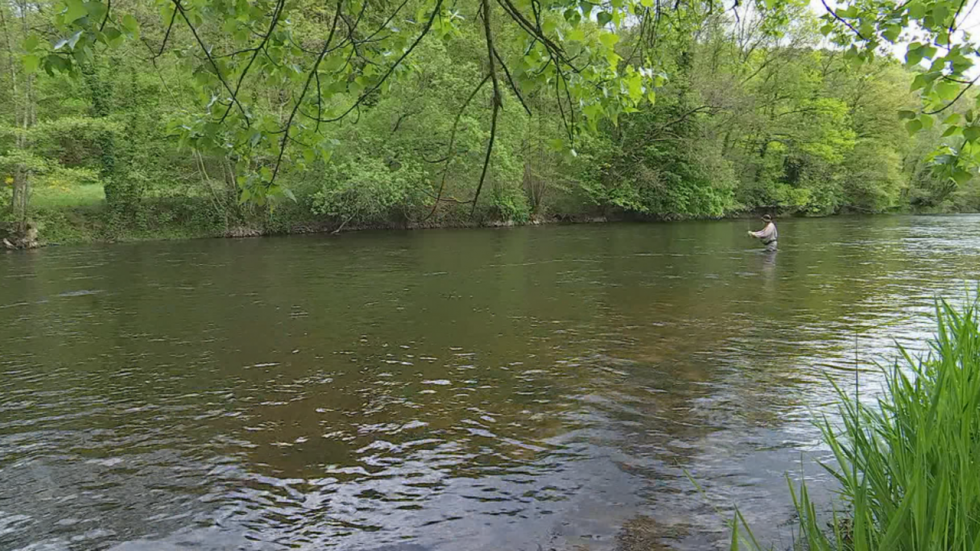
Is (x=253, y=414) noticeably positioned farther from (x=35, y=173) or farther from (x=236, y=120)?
(x=35, y=173)

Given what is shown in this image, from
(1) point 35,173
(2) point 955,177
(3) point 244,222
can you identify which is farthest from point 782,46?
(2) point 955,177

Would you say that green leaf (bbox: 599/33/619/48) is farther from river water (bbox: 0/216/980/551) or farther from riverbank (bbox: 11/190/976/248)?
riverbank (bbox: 11/190/976/248)

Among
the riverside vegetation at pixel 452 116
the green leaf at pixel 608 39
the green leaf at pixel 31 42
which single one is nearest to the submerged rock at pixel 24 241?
the riverside vegetation at pixel 452 116

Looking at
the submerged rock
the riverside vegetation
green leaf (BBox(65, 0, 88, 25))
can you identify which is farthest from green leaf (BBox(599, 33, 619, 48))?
the submerged rock

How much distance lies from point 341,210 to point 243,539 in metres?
30.4

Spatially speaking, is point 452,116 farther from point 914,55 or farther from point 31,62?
point 31,62

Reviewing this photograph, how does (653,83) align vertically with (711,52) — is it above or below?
below

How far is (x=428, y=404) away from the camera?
25.5 ft

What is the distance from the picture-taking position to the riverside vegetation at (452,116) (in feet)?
9.80

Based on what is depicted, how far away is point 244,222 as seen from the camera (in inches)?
1335

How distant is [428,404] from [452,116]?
27546 mm

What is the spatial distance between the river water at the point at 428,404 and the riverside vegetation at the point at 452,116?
2570 millimetres

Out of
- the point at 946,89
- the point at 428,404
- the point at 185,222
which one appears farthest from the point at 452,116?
the point at 946,89

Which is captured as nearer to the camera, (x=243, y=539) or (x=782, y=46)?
(x=243, y=539)
